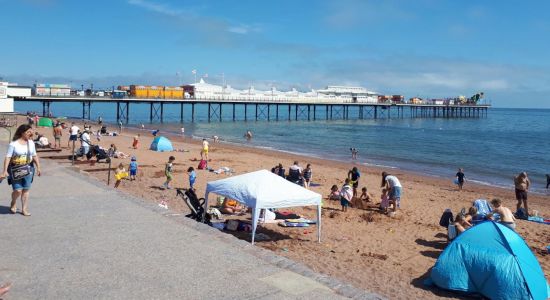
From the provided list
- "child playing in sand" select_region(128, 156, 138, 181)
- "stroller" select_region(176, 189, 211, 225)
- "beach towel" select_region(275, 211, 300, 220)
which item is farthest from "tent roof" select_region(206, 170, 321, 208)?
"child playing in sand" select_region(128, 156, 138, 181)

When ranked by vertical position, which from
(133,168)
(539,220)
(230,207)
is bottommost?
(539,220)

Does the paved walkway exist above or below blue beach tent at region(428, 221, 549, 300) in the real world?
above

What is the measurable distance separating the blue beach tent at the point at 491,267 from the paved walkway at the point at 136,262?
2.38 metres

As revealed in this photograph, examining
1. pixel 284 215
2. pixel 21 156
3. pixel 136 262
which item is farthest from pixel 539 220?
pixel 21 156

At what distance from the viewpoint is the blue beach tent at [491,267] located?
255 inches

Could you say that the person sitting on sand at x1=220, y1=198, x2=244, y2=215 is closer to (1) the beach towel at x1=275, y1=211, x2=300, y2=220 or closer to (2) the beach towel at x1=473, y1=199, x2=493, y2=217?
(1) the beach towel at x1=275, y1=211, x2=300, y2=220

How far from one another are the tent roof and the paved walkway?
46.3 inches

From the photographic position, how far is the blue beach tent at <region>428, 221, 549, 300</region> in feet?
21.2

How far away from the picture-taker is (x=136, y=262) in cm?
554

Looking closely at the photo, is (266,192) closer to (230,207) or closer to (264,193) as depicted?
(264,193)

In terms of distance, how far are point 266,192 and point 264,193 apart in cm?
4

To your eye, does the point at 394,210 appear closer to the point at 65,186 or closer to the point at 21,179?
the point at 65,186

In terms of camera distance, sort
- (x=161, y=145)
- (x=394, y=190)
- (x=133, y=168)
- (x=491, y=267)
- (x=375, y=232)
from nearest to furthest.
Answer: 1. (x=491, y=267)
2. (x=375, y=232)
3. (x=394, y=190)
4. (x=133, y=168)
5. (x=161, y=145)

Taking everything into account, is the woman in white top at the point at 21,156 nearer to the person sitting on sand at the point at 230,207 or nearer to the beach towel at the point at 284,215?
the person sitting on sand at the point at 230,207
